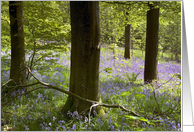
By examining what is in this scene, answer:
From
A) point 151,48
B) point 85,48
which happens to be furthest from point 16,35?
point 151,48

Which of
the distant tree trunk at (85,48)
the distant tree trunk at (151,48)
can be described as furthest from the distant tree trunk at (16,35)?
the distant tree trunk at (151,48)

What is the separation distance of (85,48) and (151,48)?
3582 mm

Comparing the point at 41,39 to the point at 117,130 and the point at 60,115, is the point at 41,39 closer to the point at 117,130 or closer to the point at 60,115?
the point at 60,115

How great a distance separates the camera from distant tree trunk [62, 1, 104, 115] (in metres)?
2.60

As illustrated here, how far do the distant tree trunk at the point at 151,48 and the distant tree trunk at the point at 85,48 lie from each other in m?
3.30

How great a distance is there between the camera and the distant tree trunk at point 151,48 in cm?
538

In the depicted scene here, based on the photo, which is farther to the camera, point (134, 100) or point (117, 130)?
point (134, 100)

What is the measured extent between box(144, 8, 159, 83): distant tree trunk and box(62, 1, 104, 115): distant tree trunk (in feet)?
10.8

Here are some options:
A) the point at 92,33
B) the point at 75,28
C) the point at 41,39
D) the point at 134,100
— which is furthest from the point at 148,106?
the point at 41,39

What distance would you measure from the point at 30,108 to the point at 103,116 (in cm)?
162

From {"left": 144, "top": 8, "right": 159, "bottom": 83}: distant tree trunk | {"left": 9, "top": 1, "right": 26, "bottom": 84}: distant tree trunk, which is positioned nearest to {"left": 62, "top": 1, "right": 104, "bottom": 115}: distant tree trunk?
{"left": 9, "top": 1, "right": 26, "bottom": 84}: distant tree trunk

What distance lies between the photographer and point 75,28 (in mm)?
2670

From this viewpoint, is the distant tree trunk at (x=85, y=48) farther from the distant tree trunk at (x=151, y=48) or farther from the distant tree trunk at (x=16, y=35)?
the distant tree trunk at (x=151, y=48)

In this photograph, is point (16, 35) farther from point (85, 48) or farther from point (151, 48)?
point (151, 48)
